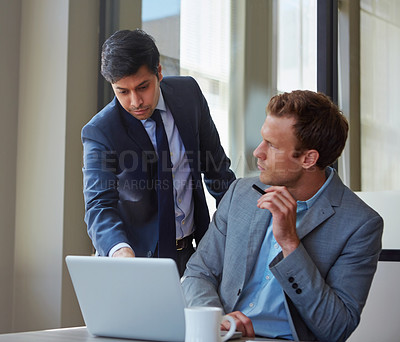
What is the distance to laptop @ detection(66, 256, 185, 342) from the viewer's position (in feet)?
4.36

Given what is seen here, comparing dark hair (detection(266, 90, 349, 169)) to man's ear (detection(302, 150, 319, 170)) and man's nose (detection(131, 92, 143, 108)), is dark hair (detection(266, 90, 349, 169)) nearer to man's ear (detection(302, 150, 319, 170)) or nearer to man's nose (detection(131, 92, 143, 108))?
man's ear (detection(302, 150, 319, 170))

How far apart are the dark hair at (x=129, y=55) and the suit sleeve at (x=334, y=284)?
114 cm

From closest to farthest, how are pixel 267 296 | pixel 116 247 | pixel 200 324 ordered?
→ pixel 200 324 < pixel 267 296 < pixel 116 247

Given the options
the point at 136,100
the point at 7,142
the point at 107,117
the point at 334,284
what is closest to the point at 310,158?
the point at 334,284

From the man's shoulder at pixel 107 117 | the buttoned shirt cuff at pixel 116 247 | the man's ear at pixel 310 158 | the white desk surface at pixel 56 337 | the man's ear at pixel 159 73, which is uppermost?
the man's ear at pixel 159 73

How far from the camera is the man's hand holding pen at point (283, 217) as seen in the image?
174 cm

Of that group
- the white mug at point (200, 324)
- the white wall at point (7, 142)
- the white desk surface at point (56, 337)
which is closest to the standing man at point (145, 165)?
the white wall at point (7, 142)

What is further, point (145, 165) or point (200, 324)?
point (145, 165)

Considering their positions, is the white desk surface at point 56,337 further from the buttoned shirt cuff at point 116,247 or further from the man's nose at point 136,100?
the man's nose at point 136,100

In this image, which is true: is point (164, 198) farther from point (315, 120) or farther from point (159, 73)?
point (315, 120)

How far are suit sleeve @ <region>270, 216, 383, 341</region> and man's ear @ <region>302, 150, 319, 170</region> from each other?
10.5 inches

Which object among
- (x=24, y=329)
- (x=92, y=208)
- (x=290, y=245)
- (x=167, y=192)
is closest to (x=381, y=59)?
(x=167, y=192)

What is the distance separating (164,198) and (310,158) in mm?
780

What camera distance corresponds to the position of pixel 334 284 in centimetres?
176
